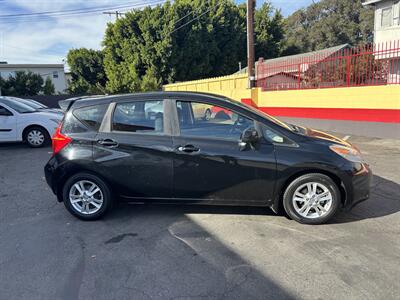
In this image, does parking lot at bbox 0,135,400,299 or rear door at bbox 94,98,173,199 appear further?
rear door at bbox 94,98,173,199

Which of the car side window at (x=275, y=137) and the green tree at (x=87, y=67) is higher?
the green tree at (x=87, y=67)

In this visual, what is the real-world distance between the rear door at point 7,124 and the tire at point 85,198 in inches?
245

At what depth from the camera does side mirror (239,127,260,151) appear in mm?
3914

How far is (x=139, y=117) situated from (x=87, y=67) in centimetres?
3729

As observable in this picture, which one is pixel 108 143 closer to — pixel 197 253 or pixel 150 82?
pixel 197 253

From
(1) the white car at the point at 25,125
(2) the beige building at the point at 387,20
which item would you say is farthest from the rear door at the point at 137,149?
(2) the beige building at the point at 387,20

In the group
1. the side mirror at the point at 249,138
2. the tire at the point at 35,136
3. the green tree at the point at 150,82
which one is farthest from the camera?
the green tree at the point at 150,82

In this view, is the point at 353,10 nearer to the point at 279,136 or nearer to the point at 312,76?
the point at 312,76

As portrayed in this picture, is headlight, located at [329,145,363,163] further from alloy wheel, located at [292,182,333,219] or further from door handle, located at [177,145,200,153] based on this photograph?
door handle, located at [177,145,200,153]

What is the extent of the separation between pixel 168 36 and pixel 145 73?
443 cm

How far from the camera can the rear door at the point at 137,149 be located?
13.6 ft

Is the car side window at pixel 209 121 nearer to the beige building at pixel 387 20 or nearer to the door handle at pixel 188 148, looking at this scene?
the door handle at pixel 188 148

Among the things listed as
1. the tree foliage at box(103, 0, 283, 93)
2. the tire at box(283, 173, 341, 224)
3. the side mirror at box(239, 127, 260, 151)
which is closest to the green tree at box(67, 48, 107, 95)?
the tree foliage at box(103, 0, 283, 93)

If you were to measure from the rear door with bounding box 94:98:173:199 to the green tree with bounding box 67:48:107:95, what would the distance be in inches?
1398
